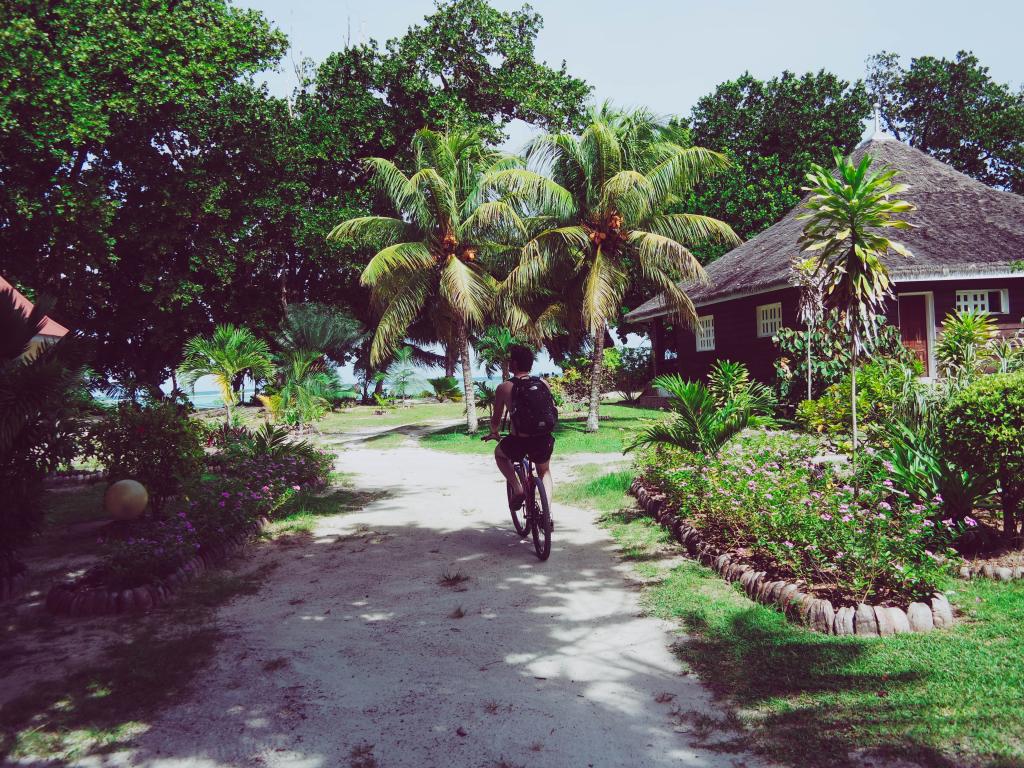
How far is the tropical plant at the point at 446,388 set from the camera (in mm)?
37031

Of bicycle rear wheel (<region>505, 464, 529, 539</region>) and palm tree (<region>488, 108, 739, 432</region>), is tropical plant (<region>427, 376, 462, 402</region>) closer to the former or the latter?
palm tree (<region>488, 108, 739, 432</region>)

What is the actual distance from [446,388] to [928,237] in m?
23.9

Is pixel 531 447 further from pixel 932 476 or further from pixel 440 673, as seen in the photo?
pixel 932 476

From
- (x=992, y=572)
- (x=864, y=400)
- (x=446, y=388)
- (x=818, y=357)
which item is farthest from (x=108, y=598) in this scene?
(x=446, y=388)

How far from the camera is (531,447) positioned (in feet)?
22.8

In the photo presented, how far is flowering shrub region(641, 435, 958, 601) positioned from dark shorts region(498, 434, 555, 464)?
1.59 metres

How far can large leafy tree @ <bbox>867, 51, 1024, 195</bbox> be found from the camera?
3419 centimetres

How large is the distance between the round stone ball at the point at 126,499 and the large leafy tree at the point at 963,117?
127ft

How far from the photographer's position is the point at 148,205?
24859mm

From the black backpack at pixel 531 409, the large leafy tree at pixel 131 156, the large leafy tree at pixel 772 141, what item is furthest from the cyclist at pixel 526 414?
the large leafy tree at pixel 772 141

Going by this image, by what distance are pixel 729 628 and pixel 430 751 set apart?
233 centimetres

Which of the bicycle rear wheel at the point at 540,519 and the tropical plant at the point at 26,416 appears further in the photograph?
the bicycle rear wheel at the point at 540,519

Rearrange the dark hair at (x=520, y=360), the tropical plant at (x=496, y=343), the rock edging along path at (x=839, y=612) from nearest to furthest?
the rock edging along path at (x=839, y=612) → the dark hair at (x=520, y=360) → the tropical plant at (x=496, y=343)

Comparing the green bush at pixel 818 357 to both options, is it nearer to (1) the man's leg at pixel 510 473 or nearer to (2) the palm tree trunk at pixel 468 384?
(2) the palm tree trunk at pixel 468 384
